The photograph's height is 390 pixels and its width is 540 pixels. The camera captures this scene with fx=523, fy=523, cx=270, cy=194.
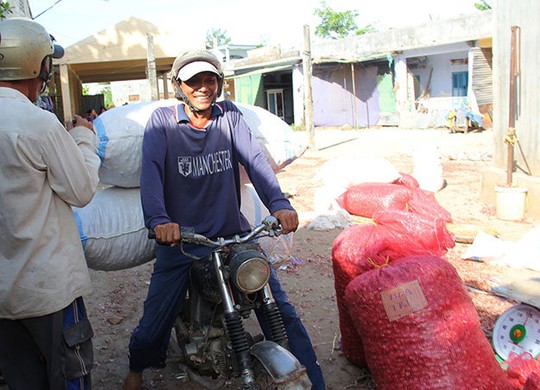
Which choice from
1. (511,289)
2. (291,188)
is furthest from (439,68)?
(511,289)

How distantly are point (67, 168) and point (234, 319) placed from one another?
888 millimetres

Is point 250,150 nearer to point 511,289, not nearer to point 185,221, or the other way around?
point 185,221

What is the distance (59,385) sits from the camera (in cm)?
202

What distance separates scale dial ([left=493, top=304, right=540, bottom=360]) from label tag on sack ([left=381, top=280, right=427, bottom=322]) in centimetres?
80

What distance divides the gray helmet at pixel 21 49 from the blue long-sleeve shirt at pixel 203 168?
66 cm

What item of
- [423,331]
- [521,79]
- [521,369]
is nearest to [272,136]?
[423,331]

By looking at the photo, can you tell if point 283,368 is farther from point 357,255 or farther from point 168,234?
point 357,255

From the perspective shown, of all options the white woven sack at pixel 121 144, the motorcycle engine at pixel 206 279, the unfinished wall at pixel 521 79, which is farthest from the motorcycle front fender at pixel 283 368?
the unfinished wall at pixel 521 79

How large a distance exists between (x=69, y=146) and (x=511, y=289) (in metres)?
2.46

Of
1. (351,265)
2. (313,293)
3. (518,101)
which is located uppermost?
(518,101)

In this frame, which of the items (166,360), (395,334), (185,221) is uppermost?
(185,221)

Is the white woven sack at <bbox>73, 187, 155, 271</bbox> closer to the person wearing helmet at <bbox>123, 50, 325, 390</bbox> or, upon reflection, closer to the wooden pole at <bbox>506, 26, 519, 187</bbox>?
the person wearing helmet at <bbox>123, 50, 325, 390</bbox>

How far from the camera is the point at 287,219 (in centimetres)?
238

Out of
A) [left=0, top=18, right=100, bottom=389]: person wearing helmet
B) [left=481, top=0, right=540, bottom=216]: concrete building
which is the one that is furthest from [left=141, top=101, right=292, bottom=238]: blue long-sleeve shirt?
[left=481, top=0, right=540, bottom=216]: concrete building
